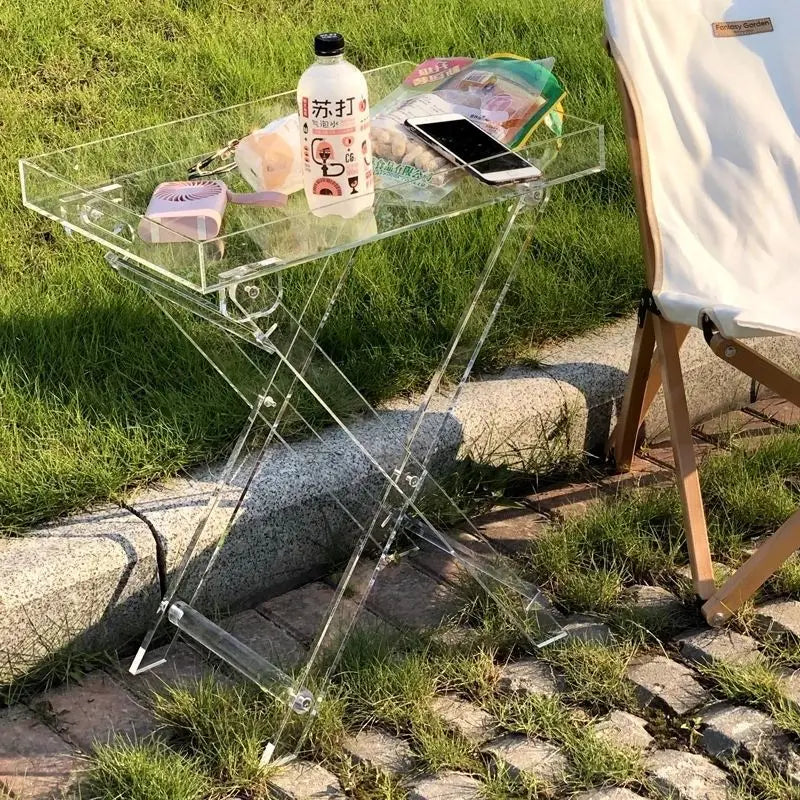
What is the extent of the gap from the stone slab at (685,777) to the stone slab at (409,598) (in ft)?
2.04

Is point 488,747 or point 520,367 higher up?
point 520,367

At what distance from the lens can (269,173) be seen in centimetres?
257

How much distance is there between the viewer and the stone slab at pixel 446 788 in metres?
2.46

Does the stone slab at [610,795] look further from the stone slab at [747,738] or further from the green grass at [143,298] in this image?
the green grass at [143,298]

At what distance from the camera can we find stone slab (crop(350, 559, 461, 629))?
299 cm

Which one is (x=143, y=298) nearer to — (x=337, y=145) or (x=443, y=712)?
(x=337, y=145)

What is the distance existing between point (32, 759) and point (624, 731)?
1.16 m

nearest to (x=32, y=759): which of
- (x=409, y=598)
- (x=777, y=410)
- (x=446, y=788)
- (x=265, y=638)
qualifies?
(x=265, y=638)

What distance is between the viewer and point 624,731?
2.61 metres

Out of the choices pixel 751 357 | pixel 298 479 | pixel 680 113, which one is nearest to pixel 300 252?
pixel 298 479

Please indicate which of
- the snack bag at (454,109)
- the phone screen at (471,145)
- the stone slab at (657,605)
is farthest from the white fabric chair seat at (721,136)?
the stone slab at (657,605)

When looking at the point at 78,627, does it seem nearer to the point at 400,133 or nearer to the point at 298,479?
the point at 298,479

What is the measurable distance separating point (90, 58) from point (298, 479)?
85.5 inches

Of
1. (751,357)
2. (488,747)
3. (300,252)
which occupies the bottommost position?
(488,747)
